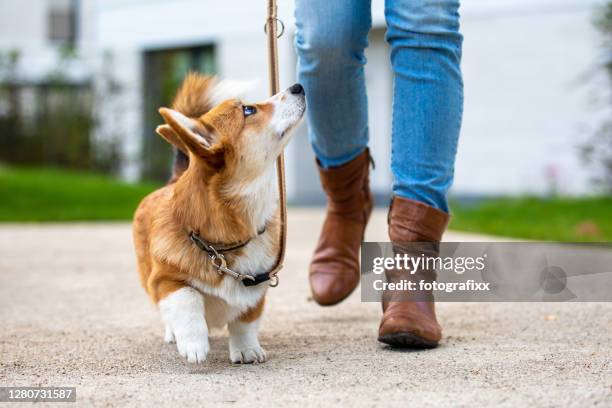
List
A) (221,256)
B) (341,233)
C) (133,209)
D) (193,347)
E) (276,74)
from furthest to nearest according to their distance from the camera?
(133,209)
(341,233)
(276,74)
(221,256)
(193,347)

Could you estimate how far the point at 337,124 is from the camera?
2775mm

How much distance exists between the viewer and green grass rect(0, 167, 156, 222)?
335 inches

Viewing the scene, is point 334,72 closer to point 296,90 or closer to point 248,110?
point 296,90

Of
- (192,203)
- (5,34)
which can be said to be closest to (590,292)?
(192,203)

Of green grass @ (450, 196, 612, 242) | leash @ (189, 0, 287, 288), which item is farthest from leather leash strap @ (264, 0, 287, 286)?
green grass @ (450, 196, 612, 242)

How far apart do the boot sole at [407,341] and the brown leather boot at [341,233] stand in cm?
56

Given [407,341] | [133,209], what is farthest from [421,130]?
[133,209]

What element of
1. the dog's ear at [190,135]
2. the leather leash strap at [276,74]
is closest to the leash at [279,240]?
the leather leash strap at [276,74]

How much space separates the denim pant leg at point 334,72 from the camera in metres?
2.45

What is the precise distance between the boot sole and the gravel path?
30 millimetres

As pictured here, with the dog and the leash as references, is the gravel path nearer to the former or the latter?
the dog

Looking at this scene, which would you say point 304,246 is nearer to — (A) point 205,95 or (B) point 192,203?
(A) point 205,95

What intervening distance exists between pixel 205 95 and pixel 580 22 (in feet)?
30.1

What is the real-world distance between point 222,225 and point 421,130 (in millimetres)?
619
